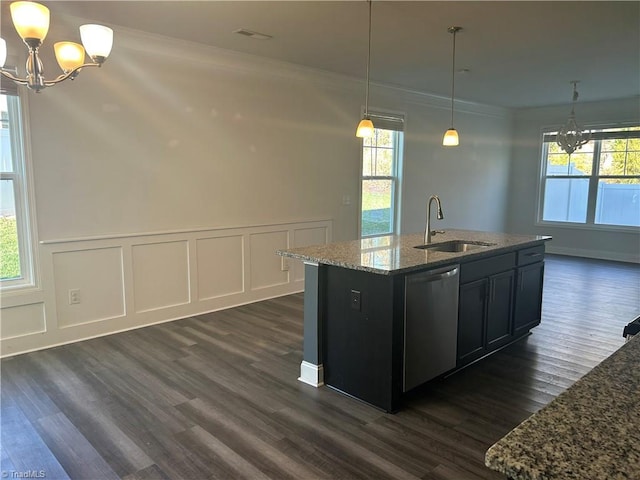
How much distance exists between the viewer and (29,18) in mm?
2037

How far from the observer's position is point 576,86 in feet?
21.3

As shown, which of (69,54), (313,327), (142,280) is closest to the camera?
(69,54)

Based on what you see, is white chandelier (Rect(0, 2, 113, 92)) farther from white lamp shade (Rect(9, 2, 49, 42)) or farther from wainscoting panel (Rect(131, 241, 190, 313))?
wainscoting panel (Rect(131, 241, 190, 313))

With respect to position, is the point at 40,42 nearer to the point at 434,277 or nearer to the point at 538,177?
→ the point at 434,277

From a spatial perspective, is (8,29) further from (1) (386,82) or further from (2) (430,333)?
(1) (386,82)

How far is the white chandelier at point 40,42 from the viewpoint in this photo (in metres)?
2.04

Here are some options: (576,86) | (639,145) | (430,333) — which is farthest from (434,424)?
(639,145)

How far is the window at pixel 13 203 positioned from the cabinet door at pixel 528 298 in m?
3.95

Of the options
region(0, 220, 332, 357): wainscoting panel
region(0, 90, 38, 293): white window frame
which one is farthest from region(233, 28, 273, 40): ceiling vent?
region(0, 220, 332, 357): wainscoting panel

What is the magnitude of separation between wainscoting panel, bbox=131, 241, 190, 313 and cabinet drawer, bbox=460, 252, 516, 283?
8.96 ft

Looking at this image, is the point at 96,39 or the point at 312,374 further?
the point at 312,374

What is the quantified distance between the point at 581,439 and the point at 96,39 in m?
2.54

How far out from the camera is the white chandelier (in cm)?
204

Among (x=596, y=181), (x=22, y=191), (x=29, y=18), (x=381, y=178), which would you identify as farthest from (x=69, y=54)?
(x=596, y=181)
